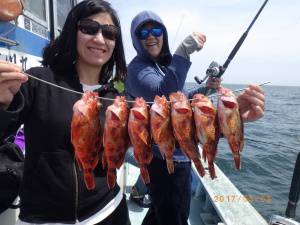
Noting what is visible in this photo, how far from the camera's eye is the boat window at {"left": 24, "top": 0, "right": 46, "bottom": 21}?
497cm

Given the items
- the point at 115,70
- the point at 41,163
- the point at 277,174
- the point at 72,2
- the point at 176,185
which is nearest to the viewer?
the point at 41,163

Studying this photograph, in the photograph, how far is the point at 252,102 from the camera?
221cm

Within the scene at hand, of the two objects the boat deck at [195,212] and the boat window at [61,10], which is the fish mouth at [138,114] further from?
the boat window at [61,10]

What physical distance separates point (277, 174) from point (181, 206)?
30.7 ft

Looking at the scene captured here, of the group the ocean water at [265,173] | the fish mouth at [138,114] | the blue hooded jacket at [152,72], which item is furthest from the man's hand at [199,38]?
the ocean water at [265,173]

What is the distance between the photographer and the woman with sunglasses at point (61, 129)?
196 centimetres

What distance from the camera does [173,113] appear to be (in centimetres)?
209

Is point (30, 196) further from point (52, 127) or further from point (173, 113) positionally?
point (173, 113)

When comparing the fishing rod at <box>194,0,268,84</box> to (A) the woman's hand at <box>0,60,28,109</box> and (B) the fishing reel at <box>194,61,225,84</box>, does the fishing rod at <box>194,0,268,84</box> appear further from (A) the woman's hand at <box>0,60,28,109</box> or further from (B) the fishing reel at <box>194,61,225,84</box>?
(A) the woman's hand at <box>0,60,28,109</box>

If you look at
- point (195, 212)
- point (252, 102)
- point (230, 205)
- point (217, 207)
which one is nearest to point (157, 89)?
point (252, 102)

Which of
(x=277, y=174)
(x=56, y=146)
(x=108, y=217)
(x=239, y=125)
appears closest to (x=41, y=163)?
(x=56, y=146)

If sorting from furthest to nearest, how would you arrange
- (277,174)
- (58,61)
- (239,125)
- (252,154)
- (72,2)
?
(252,154) < (277,174) < (72,2) < (58,61) < (239,125)

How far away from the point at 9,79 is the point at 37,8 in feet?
14.4


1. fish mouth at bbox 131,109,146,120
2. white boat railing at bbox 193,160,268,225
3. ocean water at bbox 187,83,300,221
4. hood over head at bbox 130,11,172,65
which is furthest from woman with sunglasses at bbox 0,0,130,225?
ocean water at bbox 187,83,300,221
